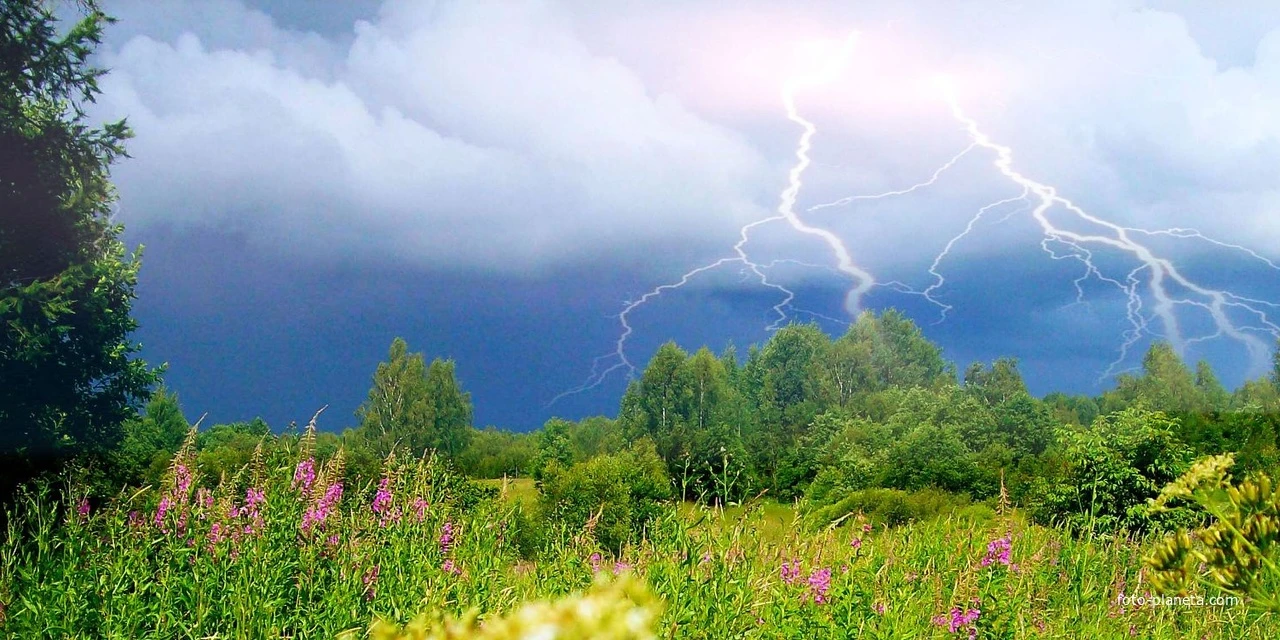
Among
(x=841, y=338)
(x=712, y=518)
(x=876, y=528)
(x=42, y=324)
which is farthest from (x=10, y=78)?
(x=841, y=338)

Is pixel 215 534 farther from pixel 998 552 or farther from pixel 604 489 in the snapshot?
pixel 604 489

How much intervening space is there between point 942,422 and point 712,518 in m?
41.2

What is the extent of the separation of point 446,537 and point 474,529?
31 centimetres

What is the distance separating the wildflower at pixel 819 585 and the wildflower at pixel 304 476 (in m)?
3.19

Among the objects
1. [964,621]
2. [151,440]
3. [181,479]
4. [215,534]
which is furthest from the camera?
[151,440]

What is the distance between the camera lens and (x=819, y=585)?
535 cm

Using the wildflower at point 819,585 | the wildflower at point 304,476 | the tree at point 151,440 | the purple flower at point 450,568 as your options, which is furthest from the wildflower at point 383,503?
the tree at point 151,440

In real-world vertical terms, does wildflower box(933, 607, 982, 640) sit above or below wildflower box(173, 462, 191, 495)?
below

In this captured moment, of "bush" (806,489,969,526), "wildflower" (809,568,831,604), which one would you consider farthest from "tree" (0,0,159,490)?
"wildflower" (809,568,831,604)

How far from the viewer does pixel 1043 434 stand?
4328cm

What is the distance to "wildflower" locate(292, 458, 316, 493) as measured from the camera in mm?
5812

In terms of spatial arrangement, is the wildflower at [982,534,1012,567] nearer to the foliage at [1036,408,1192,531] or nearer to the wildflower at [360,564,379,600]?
the wildflower at [360,564,379,600]

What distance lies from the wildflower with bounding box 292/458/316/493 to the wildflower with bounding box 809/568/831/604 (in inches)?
126

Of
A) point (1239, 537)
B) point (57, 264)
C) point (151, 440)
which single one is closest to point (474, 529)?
point (1239, 537)
